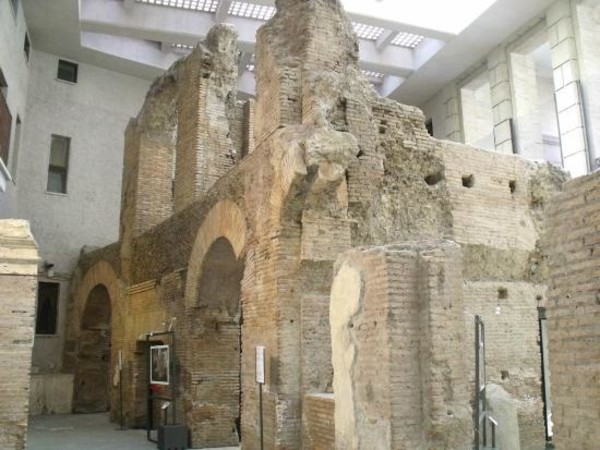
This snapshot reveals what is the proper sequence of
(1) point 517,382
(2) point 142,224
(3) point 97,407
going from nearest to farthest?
(1) point 517,382
(2) point 142,224
(3) point 97,407

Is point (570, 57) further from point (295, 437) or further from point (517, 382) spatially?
point (295, 437)

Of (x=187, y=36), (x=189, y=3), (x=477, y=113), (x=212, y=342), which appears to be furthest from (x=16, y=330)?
(x=477, y=113)

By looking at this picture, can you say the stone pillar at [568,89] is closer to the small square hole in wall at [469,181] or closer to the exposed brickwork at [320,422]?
the small square hole in wall at [469,181]

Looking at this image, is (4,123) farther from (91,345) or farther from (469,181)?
(469,181)

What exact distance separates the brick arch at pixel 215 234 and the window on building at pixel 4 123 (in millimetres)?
5237

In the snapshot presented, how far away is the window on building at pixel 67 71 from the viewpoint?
16531mm

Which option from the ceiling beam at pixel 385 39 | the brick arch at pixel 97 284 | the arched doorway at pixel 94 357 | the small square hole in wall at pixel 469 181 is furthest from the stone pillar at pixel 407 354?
the ceiling beam at pixel 385 39

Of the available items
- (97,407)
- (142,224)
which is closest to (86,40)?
(142,224)

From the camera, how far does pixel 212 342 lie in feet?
30.2

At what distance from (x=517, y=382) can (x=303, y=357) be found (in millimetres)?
2863

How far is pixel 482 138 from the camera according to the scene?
17750 mm

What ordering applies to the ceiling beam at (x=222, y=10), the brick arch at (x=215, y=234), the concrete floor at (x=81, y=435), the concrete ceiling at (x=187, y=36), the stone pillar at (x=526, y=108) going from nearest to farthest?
the brick arch at (x=215, y=234) → the concrete floor at (x=81, y=435) → the concrete ceiling at (x=187, y=36) → the ceiling beam at (x=222, y=10) → the stone pillar at (x=526, y=108)

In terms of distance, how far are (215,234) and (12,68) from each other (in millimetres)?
7262

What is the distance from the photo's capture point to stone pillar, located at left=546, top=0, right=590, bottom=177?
13.5m
